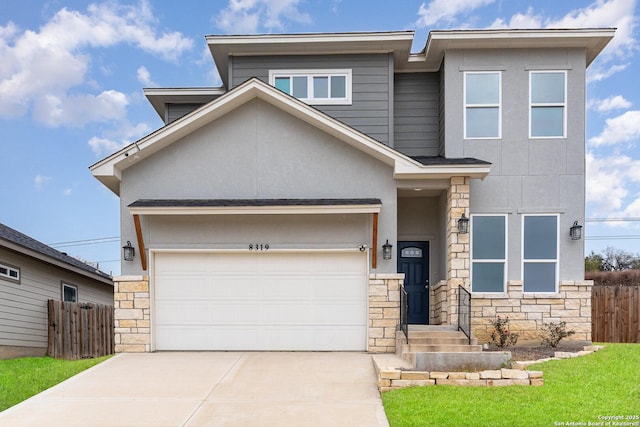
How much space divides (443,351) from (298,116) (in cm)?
549

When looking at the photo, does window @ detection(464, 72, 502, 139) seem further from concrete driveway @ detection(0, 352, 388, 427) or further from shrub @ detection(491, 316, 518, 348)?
concrete driveway @ detection(0, 352, 388, 427)

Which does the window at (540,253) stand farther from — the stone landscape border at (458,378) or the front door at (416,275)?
the stone landscape border at (458,378)

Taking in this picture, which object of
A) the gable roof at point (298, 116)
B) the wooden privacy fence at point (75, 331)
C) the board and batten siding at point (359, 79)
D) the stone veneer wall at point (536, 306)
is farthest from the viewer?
the wooden privacy fence at point (75, 331)

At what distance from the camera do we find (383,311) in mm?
10117

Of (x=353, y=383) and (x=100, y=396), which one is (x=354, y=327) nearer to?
(x=353, y=383)

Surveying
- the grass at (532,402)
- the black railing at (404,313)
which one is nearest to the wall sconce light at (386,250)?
the black railing at (404,313)

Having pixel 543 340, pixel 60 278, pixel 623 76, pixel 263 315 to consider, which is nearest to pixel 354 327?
pixel 263 315

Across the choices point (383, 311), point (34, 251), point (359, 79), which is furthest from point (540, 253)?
point (34, 251)

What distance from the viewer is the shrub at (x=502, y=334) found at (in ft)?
33.8

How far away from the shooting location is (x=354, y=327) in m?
10.3

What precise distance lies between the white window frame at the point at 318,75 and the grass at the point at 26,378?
24.5 ft

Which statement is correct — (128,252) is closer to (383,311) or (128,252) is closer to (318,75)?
(383,311)

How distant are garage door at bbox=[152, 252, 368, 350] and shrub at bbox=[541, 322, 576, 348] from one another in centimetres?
399

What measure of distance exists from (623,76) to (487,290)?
40.5 ft
